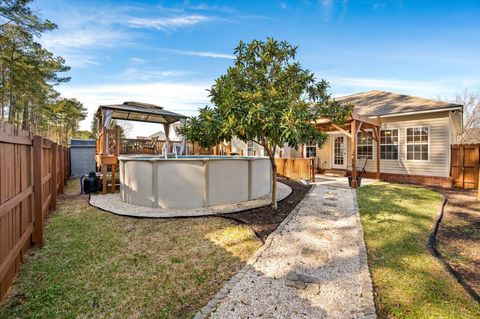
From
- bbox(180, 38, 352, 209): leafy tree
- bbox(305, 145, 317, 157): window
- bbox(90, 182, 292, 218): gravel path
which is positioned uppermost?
bbox(180, 38, 352, 209): leafy tree

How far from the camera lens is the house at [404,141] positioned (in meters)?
9.24

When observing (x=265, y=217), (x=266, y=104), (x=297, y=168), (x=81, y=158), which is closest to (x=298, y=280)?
(x=265, y=217)

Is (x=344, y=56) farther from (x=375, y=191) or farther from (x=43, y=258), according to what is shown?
(x=43, y=258)

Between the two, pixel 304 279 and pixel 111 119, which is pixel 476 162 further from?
pixel 111 119

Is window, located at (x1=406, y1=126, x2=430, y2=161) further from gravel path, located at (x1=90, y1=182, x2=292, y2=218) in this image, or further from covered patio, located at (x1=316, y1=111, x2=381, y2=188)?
gravel path, located at (x1=90, y1=182, x2=292, y2=218)

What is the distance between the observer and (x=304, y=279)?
9.25 ft

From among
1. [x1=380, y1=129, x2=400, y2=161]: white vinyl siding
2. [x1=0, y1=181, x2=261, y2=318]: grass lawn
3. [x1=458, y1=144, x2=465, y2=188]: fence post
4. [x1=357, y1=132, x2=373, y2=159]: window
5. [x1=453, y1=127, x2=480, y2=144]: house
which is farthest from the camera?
[x1=453, y1=127, x2=480, y2=144]: house

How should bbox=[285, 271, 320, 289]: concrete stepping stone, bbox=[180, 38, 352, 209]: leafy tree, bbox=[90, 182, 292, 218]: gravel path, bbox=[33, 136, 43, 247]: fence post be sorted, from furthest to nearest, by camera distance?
1. bbox=[90, 182, 292, 218]: gravel path
2. bbox=[180, 38, 352, 209]: leafy tree
3. bbox=[33, 136, 43, 247]: fence post
4. bbox=[285, 271, 320, 289]: concrete stepping stone

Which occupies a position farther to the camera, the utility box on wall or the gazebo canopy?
the utility box on wall

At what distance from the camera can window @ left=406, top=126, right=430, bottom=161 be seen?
9711 mm

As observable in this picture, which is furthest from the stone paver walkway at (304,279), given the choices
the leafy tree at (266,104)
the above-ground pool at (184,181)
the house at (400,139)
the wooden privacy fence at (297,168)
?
the house at (400,139)

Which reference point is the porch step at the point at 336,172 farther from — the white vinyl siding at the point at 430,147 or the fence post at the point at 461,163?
the fence post at the point at 461,163

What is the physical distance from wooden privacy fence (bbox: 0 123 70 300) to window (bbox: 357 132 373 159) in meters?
12.2

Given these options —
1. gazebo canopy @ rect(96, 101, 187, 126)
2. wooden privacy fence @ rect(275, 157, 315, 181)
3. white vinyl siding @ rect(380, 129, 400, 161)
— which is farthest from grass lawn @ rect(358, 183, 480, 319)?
gazebo canopy @ rect(96, 101, 187, 126)
